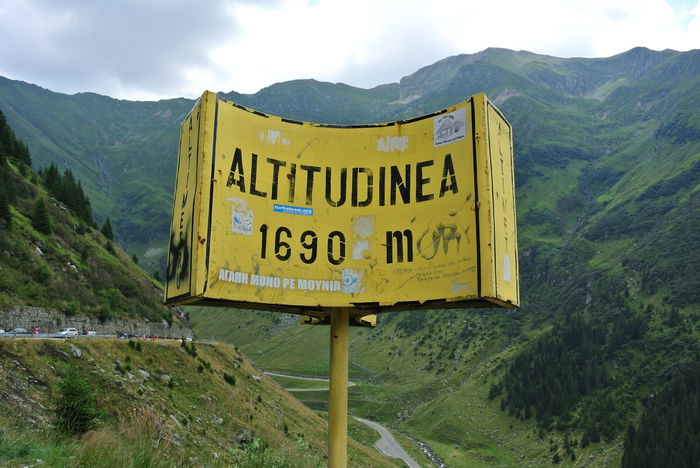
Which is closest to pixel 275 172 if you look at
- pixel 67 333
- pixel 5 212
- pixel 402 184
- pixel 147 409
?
pixel 402 184

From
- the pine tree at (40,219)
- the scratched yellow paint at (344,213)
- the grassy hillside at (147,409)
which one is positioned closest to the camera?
the grassy hillside at (147,409)

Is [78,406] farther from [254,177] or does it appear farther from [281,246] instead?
[254,177]

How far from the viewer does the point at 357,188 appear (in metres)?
10.2

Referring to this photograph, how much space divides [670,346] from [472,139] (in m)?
134

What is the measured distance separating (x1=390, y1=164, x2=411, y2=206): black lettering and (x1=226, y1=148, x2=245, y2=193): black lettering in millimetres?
2689

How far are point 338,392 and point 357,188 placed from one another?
380cm

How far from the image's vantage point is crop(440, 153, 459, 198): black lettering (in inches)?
376

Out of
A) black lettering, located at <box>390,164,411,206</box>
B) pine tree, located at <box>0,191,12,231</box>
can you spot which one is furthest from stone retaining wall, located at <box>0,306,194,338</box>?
black lettering, located at <box>390,164,411,206</box>

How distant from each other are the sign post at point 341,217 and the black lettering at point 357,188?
2 centimetres

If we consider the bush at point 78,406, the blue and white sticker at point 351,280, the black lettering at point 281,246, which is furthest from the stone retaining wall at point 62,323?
the blue and white sticker at point 351,280

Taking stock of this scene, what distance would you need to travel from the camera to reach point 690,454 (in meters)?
86.7

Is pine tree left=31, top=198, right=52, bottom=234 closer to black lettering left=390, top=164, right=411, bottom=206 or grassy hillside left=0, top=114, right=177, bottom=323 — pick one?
grassy hillside left=0, top=114, right=177, bottom=323

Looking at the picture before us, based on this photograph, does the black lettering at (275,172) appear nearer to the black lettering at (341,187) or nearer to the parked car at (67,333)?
the black lettering at (341,187)

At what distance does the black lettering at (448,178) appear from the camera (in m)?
9.54
